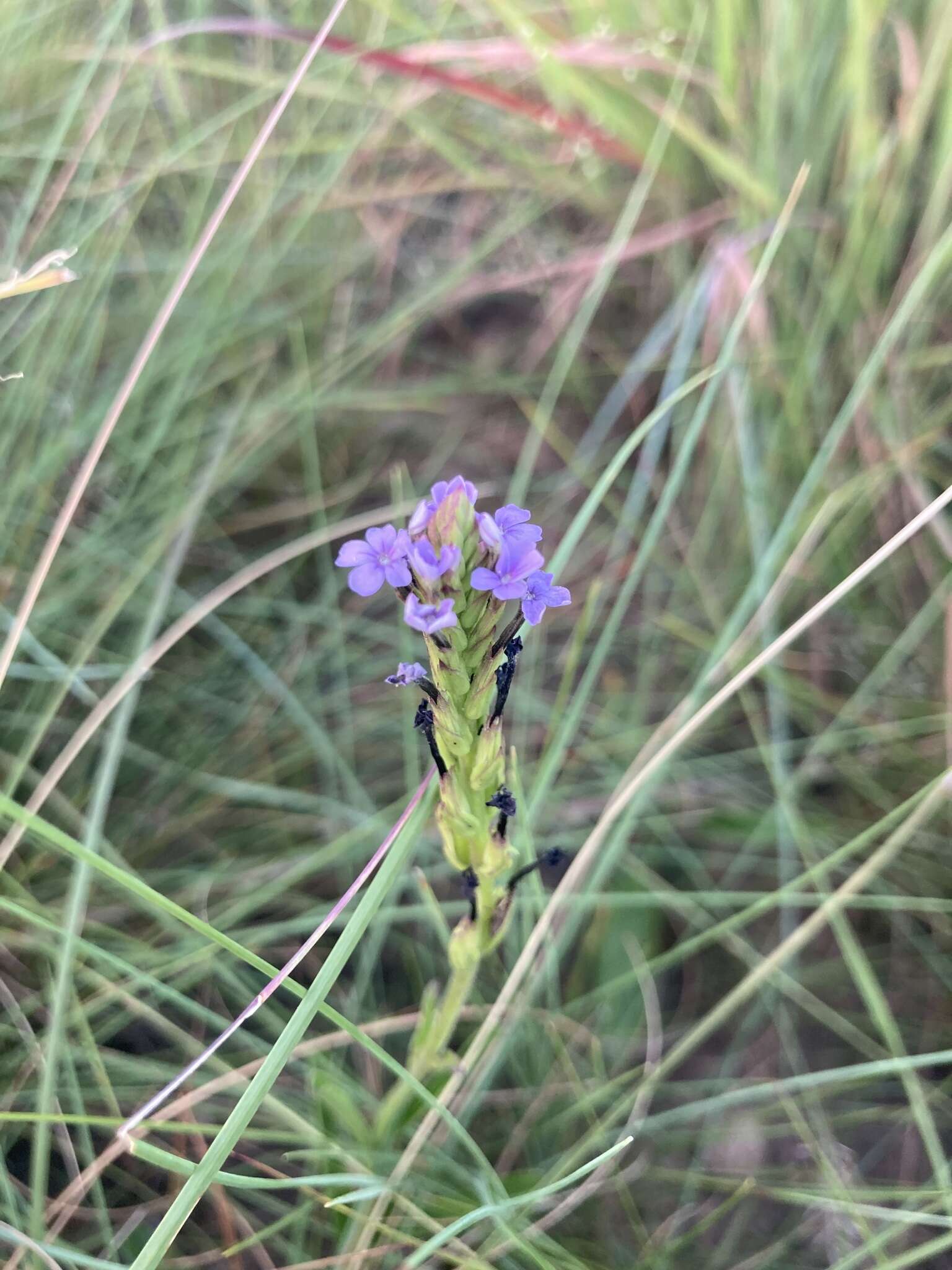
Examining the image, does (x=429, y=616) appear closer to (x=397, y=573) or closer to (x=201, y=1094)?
(x=397, y=573)

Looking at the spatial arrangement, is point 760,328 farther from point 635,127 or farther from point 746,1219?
point 746,1219

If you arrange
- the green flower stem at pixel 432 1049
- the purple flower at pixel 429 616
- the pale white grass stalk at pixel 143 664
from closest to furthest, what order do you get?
the purple flower at pixel 429 616 → the green flower stem at pixel 432 1049 → the pale white grass stalk at pixel 143 664

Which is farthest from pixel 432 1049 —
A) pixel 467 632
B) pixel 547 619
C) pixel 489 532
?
pixel 547 619

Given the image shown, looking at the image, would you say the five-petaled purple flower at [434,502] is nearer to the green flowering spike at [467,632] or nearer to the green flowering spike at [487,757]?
the green flowering spike at [467,632]

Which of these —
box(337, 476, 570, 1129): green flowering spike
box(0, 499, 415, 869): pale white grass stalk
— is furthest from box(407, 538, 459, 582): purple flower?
box(0, 499, 415, 869): pale white grass stalk

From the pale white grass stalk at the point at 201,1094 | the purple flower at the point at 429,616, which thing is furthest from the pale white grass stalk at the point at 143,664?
the purple flower at the point at 429,616

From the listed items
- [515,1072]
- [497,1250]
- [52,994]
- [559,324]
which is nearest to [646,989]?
[515,1072]
